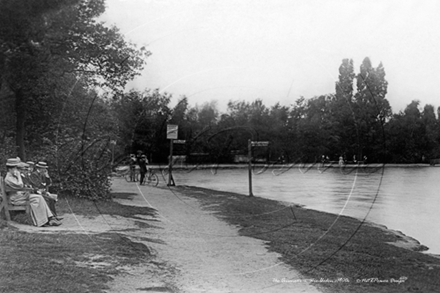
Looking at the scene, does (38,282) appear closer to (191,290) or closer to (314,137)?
(191,290)

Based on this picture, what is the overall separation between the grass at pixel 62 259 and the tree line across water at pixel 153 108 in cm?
134

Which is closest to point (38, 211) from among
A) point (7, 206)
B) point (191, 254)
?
point (7, 206)

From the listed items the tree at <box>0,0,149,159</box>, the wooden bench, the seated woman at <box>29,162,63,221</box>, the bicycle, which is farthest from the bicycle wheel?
the seated woman at <box>29,162,63,221</box>

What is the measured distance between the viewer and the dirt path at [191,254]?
527 centimetres

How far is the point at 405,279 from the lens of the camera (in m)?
6.30

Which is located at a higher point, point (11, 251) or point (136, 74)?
point (136, 74)

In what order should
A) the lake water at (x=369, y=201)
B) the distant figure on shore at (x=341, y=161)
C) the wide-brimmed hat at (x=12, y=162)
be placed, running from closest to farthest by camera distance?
the distant figure on shore at (x=341, y=161) → the wide-brimmed hat at (x=12, y=162) → the lake water at (x=369, y=201)

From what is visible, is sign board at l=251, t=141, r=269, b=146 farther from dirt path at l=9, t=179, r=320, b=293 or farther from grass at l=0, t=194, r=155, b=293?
grass at l=0, t=194, r=155, b=293

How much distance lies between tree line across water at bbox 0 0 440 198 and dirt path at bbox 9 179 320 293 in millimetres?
1300

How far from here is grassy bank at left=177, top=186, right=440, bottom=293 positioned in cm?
608

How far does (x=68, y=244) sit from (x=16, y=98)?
9.66 feet

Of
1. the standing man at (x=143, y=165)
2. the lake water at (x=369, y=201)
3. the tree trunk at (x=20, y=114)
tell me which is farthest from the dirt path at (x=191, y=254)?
the tree trunk at (x=20, y=114)

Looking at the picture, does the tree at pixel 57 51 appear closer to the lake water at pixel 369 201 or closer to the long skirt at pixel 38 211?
the long skirt at pixel 38 211

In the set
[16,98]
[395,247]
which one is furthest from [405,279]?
[16,98]
